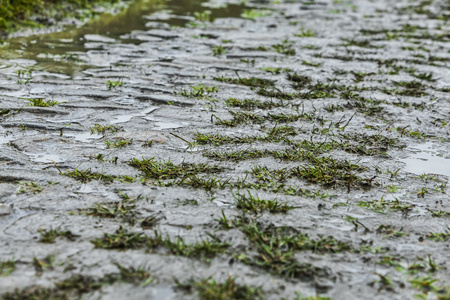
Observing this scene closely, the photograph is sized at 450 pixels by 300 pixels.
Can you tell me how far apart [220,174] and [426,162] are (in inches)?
62.9

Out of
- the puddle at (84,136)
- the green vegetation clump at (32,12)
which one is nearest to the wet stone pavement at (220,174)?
the puddle at (84,136)

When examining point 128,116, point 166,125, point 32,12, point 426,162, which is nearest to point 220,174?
point 166,125

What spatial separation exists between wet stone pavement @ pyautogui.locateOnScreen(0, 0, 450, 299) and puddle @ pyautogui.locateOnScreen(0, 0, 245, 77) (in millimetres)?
56

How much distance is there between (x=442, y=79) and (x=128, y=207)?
15.2 ft

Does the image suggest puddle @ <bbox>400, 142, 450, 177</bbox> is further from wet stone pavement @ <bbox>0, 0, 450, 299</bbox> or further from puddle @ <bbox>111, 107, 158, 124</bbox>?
puddle @ <bbox>111, 107, 158, 124</bbox>

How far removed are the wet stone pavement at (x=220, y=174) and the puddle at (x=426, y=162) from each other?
17 millimetres

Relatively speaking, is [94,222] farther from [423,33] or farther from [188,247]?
[423,33]

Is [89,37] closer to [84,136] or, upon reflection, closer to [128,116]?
[128,116]

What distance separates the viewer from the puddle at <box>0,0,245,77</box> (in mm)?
5621

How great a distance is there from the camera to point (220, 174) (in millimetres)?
3129

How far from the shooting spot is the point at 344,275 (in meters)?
2.19

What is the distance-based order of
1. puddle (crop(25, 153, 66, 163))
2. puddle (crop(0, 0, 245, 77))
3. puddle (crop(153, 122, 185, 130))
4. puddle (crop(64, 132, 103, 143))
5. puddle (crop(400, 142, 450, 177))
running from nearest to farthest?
puddle (crop(25, 153, 66, 163)) → puddle (crop(400, 142, 450, 177)) → puddle (crop(64, 132, 103, 143)) → puddle (crop(153, 122, 185, 130)) → puddle (crop(0, 0, 245, 77))

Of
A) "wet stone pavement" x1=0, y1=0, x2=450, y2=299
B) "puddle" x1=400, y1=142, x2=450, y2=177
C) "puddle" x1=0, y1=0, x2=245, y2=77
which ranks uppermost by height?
"puddle" x1=0, y1=0, x2=245, y2=77

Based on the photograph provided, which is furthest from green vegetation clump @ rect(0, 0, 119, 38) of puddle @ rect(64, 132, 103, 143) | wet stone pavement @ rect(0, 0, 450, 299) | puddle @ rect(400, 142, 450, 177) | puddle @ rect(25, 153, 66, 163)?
puddle @ rect(400, 142, 450, 177)
